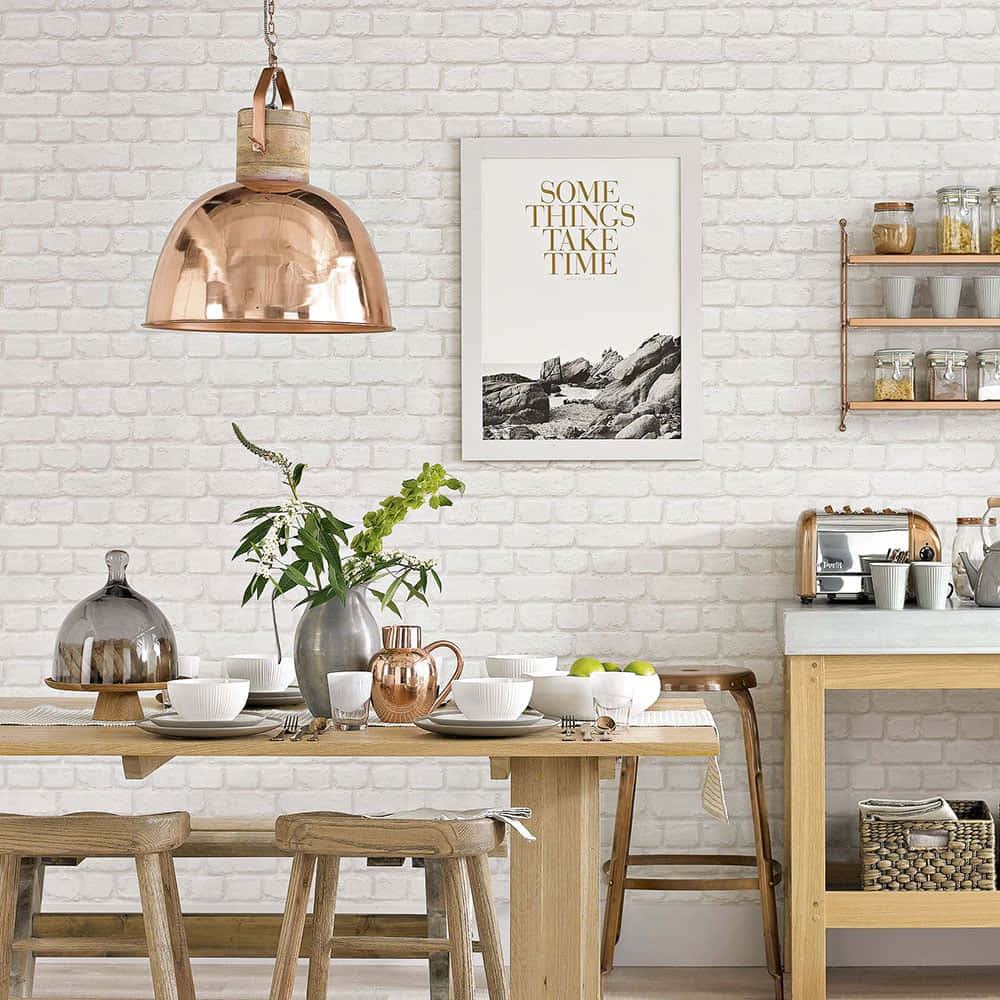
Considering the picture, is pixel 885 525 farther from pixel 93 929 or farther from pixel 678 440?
pixel 93 929

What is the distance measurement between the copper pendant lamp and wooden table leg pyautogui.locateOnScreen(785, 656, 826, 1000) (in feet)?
5.58

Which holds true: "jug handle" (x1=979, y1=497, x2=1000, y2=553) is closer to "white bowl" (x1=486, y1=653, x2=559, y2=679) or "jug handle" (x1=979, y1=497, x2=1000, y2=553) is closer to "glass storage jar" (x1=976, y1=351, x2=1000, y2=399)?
"glass storage jar" (x1=976, y1=351, x2=1000, y2=399)

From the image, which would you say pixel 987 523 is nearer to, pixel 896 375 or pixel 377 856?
pixel 896 375

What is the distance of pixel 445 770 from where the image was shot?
3973 mm

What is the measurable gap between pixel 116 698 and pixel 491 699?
0.81 m

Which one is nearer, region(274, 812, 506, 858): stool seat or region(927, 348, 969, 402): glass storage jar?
region(274, 812, 506, 858): stool seat

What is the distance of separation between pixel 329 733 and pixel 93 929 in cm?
126

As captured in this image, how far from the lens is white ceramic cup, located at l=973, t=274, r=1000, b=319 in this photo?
3.84 m

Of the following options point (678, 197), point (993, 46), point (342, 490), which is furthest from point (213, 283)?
point (993, 46)

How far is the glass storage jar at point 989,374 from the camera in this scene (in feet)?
12.5

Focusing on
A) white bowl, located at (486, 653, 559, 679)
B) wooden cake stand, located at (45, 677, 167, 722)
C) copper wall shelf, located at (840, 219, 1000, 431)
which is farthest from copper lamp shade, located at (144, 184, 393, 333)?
copper wall shelf, located at (840, 219, 1000, 431)

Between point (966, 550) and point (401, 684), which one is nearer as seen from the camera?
point (401, 684)

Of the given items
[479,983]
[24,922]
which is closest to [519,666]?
[24,922]

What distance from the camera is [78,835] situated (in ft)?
7.83
